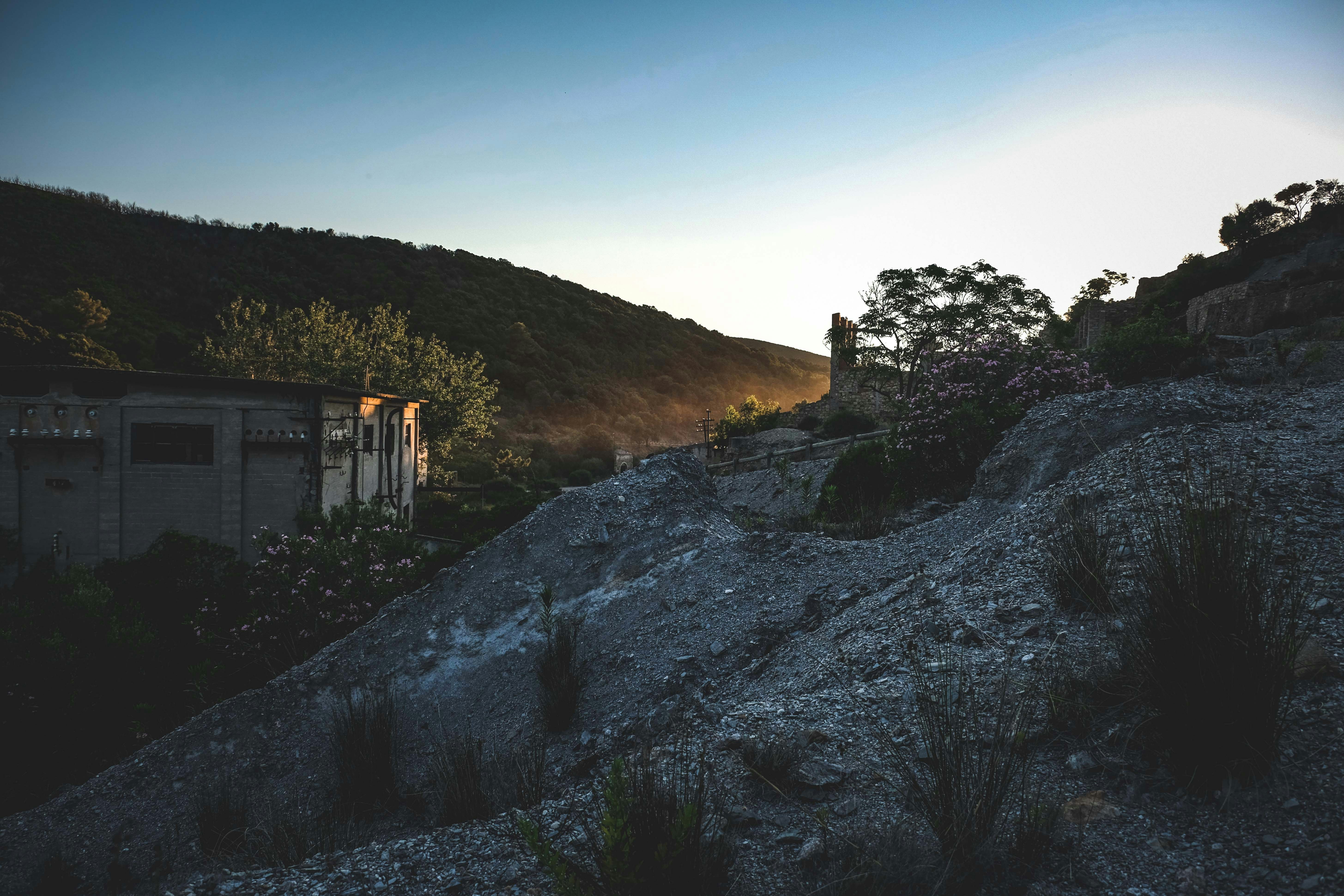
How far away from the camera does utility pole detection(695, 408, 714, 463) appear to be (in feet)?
103

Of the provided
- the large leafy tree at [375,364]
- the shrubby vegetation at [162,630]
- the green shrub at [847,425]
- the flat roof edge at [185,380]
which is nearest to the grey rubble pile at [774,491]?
the shrubby vegetation at [162,630]

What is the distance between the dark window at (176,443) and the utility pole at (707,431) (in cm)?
1844

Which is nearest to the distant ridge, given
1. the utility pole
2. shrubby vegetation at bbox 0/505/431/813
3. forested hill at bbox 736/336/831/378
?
forested hill at bbox 736/336/831/378

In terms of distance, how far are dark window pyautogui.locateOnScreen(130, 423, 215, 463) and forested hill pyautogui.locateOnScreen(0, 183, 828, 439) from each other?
69.1 ft

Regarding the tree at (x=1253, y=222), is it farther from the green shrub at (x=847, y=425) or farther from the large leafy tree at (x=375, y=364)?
the large leafy tree at (x=375, y=364)

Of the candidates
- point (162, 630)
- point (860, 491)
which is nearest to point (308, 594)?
point (162, 630)

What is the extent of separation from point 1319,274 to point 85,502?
30.0m

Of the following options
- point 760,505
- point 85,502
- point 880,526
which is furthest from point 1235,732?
point 85,502

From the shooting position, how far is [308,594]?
9.58 m

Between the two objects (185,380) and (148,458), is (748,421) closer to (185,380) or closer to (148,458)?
(185,380)

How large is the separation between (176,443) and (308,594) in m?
6.32

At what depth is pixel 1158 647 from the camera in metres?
2.76

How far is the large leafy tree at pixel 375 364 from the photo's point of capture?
23.9 metres

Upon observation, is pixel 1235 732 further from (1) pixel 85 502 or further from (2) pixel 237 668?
(1) pixel 85 502
